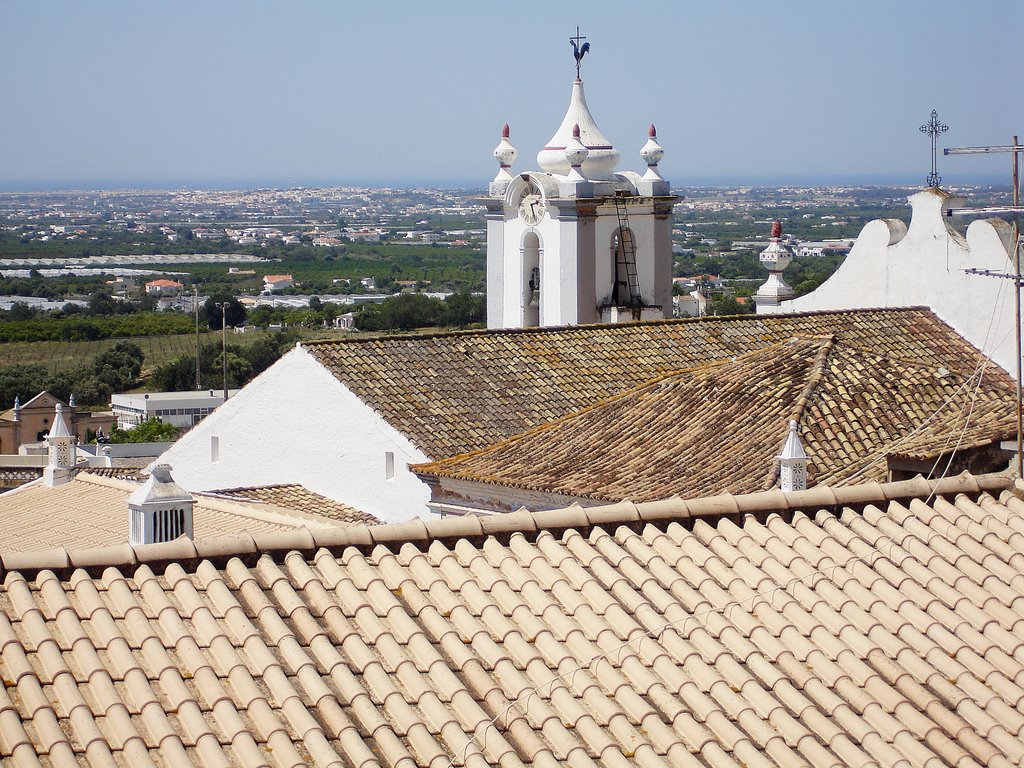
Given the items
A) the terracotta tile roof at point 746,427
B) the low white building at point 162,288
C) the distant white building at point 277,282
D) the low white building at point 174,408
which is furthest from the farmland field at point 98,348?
the terracotta tile roof at point 746,427

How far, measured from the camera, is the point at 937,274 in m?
19.7

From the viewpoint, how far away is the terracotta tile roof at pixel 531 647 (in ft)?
19.4

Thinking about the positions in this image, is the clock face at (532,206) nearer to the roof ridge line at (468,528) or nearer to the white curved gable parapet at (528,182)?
the white curved gable parapet at (528,182)

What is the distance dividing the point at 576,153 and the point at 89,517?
9.00 meters

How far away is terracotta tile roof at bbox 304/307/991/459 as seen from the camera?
52.9 feet

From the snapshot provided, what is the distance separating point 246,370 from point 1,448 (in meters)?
20.2

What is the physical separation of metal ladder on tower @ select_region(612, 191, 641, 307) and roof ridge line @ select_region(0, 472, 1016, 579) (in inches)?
562

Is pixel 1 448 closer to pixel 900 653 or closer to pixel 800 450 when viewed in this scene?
pixel 800 450

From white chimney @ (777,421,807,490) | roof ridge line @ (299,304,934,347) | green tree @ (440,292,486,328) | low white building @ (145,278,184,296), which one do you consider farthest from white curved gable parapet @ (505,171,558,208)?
low white building @ (145,278,184,296)

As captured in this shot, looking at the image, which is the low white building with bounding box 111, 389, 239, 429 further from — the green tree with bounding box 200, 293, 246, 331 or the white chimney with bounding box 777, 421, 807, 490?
the white chimney with bounding box 777, 421, 807, 490

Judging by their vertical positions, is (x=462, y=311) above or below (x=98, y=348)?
above

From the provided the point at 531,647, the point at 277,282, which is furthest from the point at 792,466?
the point at 277,282

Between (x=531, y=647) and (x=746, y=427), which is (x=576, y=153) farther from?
(x=531, y=647)

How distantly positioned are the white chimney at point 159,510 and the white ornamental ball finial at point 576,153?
13141 millimetres
